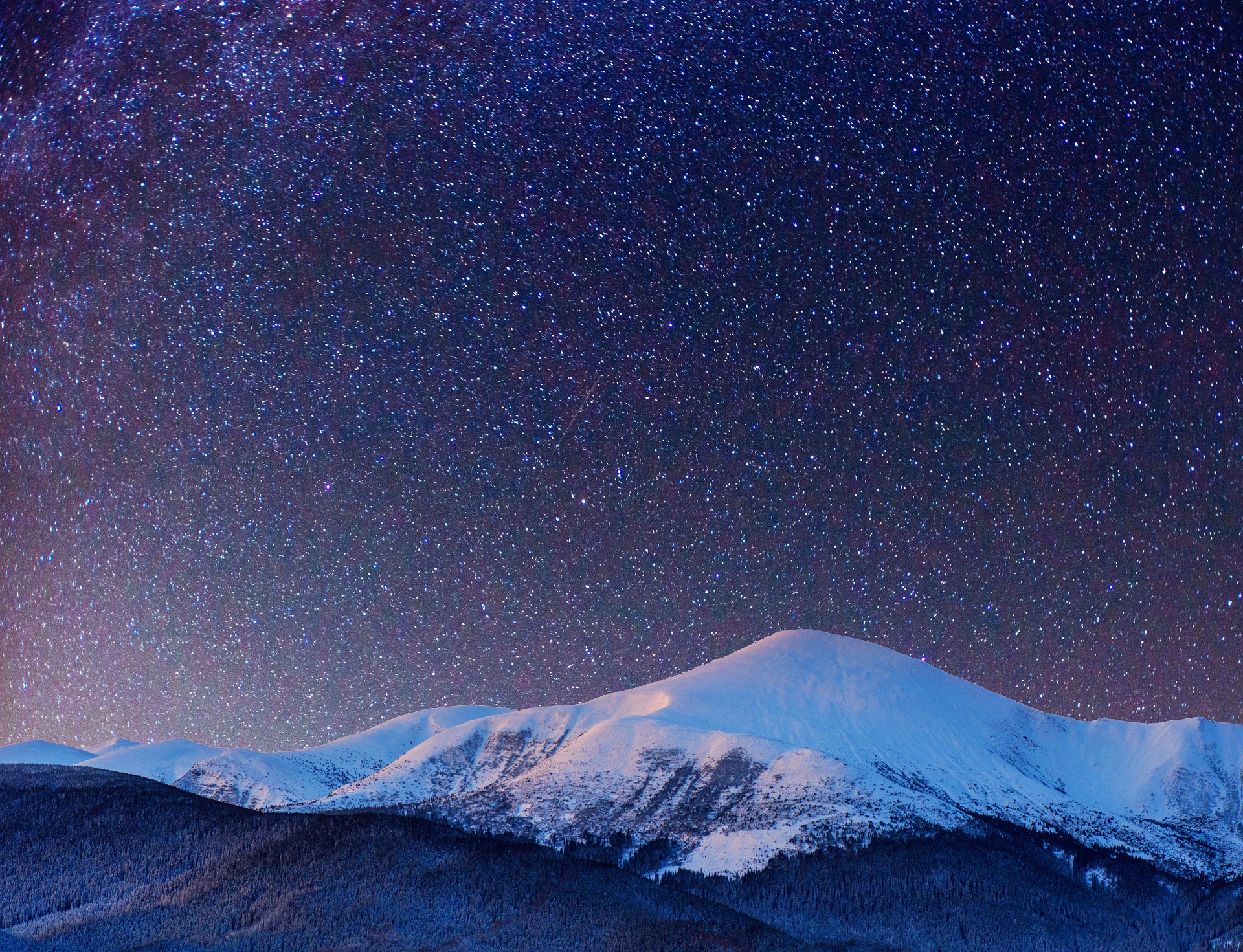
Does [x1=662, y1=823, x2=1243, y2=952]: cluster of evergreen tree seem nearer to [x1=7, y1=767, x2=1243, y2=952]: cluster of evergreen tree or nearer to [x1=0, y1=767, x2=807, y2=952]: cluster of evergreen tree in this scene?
[x1=7, y1=767, x2=1243, y2=952]: cluster of evergreen tree

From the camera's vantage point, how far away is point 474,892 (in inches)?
3730

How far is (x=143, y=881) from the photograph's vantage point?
92500 millimetres

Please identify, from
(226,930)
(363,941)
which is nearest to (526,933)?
(363,941)

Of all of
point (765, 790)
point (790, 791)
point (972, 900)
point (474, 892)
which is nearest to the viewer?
point (474, 892)

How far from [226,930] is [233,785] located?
369ft

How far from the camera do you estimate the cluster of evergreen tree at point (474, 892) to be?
82.5 meters

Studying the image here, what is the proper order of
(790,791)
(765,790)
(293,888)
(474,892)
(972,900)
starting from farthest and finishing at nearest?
(765,790), (790,791), (972,900), (474,892), (293,888)

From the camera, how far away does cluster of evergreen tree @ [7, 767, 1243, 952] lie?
271 feet

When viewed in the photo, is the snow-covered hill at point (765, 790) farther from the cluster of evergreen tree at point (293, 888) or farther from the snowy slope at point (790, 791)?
the cluster of evergreen tree at point (293, 888)

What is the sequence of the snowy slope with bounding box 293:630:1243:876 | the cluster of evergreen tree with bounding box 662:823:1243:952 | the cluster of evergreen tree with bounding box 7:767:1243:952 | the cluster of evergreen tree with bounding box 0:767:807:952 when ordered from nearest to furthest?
the cluster of evergreen tree with bounding box 0:767:807:952, the cluster of evergreen tree with bounding box 7:767:1243:952, the cluster of evergreen tree with bounding box 662:823:1243:952, the snowy slope with bounding box 293:630:1243:876

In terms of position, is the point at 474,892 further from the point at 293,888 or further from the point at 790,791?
the point at 790,791

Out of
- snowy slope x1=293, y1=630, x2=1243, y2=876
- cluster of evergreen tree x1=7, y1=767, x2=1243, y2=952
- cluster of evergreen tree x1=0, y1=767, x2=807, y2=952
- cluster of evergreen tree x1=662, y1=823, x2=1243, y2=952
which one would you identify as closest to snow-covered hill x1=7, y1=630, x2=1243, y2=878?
snowy slope x1=293, y1=630, x2=1243, y2=876

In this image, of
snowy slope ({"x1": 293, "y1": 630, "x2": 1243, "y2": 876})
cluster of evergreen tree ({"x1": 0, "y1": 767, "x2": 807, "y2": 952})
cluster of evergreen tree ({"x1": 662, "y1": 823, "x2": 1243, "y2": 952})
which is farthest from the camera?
snowy slope ({"x1": 293, "y1": 630, "x2": 1243, "y2": 876})

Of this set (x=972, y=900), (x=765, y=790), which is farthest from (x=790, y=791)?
(x=972, y=900)
